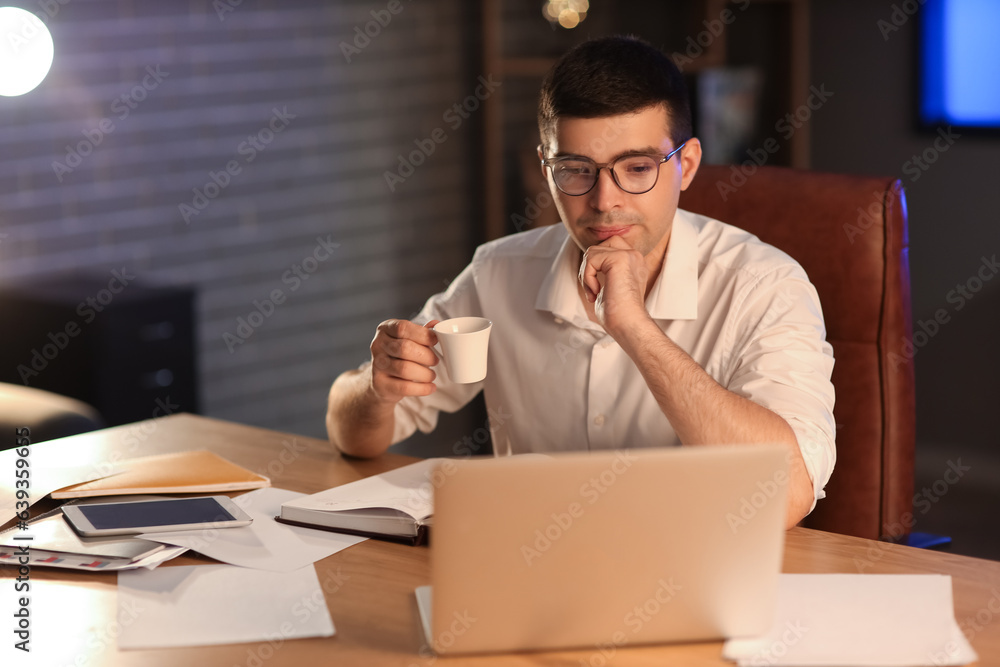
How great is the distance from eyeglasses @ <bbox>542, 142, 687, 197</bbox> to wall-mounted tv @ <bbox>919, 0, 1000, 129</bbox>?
94.3 inches

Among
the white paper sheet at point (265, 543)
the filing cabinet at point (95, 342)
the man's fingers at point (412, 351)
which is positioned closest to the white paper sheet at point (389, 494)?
the white paper sheet at point (265, 543)

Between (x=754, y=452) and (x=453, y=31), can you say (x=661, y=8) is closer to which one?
(x=453, y=31)

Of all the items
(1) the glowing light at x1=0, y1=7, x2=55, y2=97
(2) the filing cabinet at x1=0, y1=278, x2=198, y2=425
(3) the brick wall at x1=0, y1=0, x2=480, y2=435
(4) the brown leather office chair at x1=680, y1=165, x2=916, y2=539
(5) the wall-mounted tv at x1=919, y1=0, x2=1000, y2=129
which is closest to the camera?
(4) the brown leather office chair at x1=680, y1=165, x2=916, y2=539

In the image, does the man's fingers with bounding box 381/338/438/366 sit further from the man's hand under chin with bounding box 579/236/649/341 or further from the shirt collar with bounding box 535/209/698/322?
the shirt collar with bounding box 535/209/698/322

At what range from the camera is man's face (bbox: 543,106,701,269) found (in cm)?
174

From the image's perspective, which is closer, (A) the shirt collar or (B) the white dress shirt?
(B) the white dress shirt

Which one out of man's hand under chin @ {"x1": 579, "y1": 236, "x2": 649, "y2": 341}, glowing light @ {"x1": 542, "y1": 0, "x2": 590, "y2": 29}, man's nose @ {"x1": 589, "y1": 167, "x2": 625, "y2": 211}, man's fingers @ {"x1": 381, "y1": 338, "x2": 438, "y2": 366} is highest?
glowing light @ {"x1": 542, "y1": 0, "x2": 590, "y2": 29}

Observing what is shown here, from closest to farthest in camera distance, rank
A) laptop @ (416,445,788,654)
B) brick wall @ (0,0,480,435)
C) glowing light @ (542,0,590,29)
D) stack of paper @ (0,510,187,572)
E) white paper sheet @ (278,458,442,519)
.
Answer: laptop @ (416,445,788,654), stack of paper @ (0,510,187,572), white paper sheet @ (278,458,442,519), brick wall @ (0,0,480,435), glowing light @ (542,0,590,29)

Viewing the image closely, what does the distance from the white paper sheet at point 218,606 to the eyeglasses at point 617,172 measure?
79 cm

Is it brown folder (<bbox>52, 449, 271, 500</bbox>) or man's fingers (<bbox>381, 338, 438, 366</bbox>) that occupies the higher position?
man's fingers (<bbox>381, 338, 438, 366</bbox>)

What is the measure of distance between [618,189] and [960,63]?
8.26ft

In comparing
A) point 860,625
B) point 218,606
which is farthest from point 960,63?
point 218,606

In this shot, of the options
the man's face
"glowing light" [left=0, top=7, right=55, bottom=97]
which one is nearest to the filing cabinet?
"glowing light" [left=0, top=7, right=55, bottom=97]

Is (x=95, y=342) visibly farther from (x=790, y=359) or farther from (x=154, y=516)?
(x=790, y=359)
